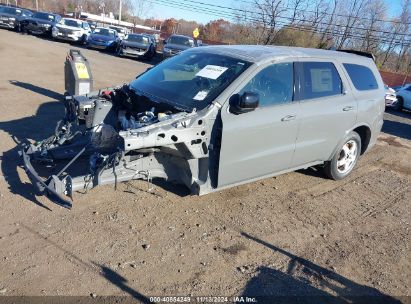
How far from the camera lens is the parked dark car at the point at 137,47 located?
78.6ft

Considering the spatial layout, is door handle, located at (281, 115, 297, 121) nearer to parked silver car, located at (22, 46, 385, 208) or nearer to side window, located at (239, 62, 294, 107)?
parked silver car, located at (22, 46, 385, 208)

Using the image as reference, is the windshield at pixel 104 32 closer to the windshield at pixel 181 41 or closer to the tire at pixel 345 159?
the windshield at pixel 181 41

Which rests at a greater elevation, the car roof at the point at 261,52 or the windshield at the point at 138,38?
the car roof at the point at 261,52

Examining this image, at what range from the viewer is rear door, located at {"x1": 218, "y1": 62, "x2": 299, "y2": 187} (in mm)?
4484

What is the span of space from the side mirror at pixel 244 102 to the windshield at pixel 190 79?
23 cm

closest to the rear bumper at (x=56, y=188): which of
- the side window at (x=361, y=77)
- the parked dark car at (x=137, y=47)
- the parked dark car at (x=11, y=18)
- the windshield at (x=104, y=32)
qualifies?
the side window at (x=361, y=77)

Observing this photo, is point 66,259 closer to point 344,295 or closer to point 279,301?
point 279,301

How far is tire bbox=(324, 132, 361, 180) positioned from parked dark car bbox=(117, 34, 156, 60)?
19.6 meters

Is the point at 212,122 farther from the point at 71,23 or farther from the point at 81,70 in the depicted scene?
the point at 71,23

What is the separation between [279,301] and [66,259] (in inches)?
74.2

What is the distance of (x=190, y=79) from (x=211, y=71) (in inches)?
11.4

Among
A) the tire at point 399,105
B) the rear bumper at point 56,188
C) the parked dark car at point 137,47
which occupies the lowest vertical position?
the tire at point 399,105

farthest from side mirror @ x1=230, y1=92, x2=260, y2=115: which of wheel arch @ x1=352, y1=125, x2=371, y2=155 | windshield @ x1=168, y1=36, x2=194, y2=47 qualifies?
windshield @ x1=168, y1=36, x2=194, y2=47

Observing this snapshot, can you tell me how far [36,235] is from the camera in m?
3.87
